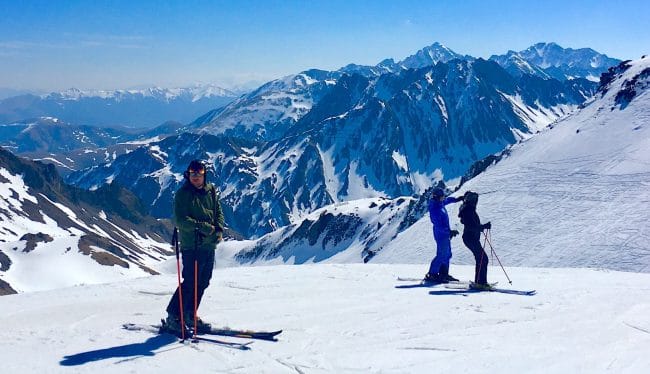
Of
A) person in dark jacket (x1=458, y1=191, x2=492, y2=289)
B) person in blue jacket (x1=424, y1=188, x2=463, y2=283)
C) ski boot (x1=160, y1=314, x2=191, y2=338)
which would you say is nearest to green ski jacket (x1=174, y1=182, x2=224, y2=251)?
ski boot (x1=160, y1=314, x2=191, y2=338)

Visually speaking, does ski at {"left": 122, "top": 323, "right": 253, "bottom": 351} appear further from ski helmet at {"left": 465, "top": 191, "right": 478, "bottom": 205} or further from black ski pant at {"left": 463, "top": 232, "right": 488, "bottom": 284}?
ski helmet at {"left": 465, "top": 191, "right": 478, "bottom": 205}

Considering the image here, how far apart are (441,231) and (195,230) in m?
8.68

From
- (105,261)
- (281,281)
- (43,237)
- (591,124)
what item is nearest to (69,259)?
(105,261)

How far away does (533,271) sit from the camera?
21.6 metres

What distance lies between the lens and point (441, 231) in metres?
16.5

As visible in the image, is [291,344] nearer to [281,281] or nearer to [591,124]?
[281,281]

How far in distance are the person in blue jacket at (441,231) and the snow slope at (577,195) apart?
49.8 feet

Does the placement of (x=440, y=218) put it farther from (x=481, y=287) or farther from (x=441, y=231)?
(x=481, y=287)

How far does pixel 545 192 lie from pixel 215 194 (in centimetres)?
4165

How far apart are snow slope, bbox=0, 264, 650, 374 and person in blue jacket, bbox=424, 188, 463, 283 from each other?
53.4 inches

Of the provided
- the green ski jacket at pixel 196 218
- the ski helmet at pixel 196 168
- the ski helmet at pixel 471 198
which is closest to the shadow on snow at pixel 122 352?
the green ski jacket at pixel 196 218

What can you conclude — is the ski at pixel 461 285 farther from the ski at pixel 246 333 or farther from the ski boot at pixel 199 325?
the ski boot at pixel 199 325

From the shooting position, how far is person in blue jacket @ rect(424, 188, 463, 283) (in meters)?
16.5

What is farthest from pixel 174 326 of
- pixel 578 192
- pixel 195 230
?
pixel 578 192
